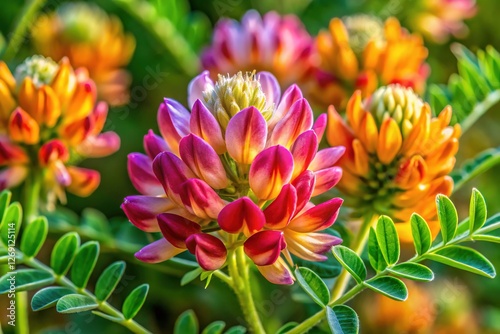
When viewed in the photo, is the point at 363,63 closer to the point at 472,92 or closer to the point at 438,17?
the point at 472,92

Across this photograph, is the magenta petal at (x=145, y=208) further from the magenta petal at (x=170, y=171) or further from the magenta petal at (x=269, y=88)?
the magenta petal at (x=269, y=88)

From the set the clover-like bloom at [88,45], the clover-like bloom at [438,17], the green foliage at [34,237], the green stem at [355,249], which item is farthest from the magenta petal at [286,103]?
the clover-like bloom at [438,17]

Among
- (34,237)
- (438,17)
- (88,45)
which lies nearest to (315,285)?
(34,237)

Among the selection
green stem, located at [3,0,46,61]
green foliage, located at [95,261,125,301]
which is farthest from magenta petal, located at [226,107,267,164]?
green stem, located at [3,0,46,61]

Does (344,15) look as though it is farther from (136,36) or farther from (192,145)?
(192,145)

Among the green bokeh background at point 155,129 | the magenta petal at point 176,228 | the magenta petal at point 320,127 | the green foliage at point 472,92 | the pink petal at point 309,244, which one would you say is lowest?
the green bokeh background at point 155,129

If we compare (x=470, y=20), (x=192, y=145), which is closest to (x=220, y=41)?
(x=192, y=145)
